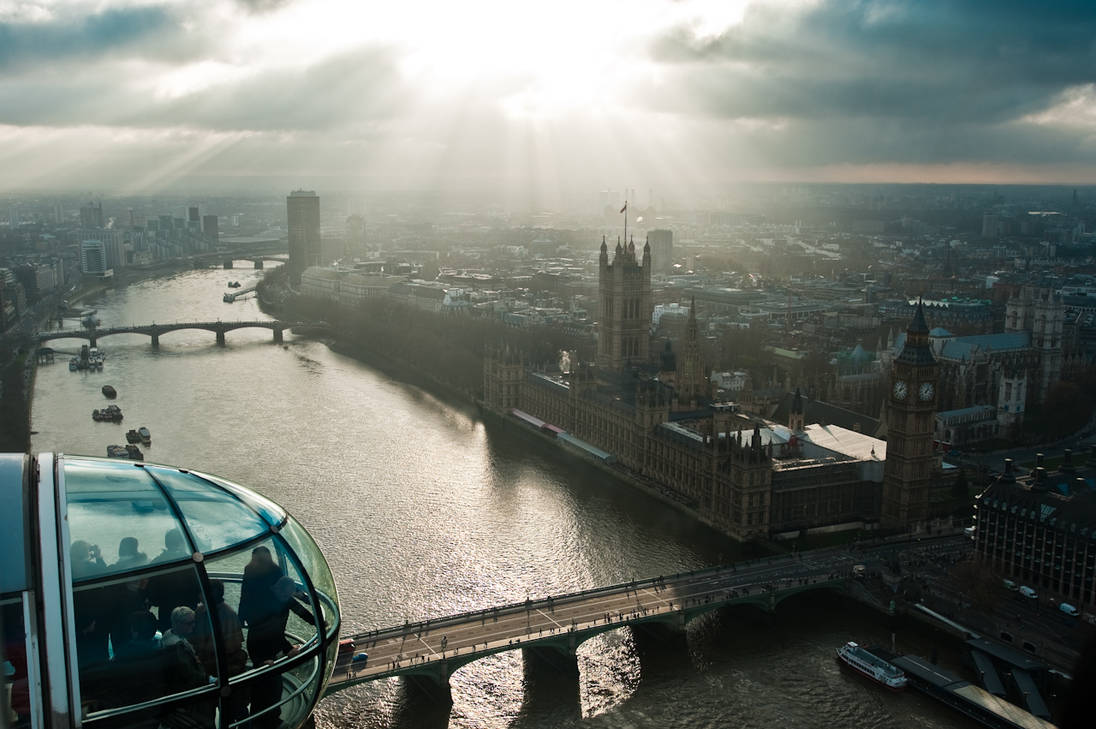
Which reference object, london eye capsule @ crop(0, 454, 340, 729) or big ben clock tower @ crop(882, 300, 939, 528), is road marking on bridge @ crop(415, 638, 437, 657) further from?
london eye capsule @ crop(0, 454, 340, 729)

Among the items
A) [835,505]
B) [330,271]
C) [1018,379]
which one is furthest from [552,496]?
[330,271]

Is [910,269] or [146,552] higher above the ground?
[146,552]

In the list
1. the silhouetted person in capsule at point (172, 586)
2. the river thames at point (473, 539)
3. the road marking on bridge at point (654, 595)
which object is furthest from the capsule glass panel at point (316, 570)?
the road marking on bridge at point (654, 595)

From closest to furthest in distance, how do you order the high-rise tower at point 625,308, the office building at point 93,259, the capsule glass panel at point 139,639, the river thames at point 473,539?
the capsule glass panel at point 139,639 < the river thames at point 473,539 < the high-rise tower at point 625,308 < the office building at point 93,259

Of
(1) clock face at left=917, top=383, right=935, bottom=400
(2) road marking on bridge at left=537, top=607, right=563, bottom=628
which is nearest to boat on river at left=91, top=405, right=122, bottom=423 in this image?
(2) road marking on bridge at left=537, top=607, right=563, bottom=628

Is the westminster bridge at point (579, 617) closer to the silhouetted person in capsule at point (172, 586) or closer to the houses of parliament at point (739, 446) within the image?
the houses of parliament at point (739, 446)

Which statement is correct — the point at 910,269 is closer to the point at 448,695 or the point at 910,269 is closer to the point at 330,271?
the point at 330,271

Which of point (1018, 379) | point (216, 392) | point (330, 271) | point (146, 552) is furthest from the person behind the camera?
point (330, 271)
